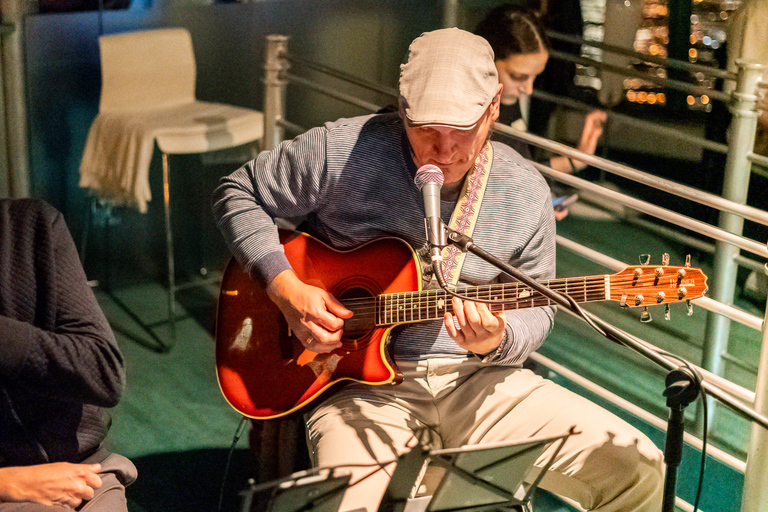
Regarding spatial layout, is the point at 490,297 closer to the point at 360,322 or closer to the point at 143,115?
the point at 360,322

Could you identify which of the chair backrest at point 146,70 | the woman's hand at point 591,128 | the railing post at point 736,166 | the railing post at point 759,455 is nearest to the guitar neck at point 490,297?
the railing post at point 759,455

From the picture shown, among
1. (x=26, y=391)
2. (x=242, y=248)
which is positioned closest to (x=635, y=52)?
(x=242, y=248)

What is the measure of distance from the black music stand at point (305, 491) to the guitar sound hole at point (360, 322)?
1.07 ft

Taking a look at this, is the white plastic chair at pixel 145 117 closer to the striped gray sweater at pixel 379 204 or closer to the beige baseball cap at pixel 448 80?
the striped gray sweater at pixel 379 204

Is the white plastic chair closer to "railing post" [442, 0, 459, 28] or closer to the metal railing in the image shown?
the metal railing

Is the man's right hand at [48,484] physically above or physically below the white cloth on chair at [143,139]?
below

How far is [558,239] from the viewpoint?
223 centimetres

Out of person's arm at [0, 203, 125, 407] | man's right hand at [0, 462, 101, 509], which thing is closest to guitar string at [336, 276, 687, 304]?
person's arm at [0, 203, 125, 407]

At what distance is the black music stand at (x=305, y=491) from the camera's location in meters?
1.38

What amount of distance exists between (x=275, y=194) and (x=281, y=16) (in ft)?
2.17

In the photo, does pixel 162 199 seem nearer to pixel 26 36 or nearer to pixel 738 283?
pixel 26 36

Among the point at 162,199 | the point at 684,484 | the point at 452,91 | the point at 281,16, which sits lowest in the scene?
the point at 684,484

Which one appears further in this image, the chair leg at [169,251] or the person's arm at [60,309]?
the chair leg at [169,251]

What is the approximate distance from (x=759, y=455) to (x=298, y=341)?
117cm
